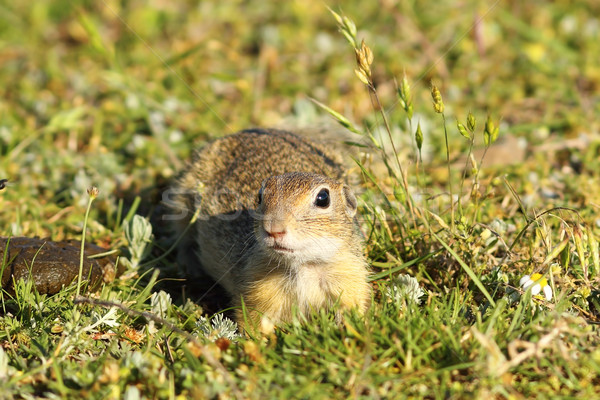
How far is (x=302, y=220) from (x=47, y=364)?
161 centimetres

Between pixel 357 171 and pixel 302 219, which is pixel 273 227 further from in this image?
pixel 357 171

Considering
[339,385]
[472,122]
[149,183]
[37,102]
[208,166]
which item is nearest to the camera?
[339,385]

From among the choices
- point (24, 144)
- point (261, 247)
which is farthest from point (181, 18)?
point (261, 247)

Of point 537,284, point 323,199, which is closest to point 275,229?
point 323,199

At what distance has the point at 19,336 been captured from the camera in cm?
379

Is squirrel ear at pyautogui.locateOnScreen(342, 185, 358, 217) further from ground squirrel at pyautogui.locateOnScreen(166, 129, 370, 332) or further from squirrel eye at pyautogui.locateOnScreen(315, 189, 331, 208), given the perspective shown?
squirrel eye at pyautogui.locateOnScreen(315, 189, 331, 208)

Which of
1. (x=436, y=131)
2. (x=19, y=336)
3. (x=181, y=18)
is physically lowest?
(x=19, y=336)

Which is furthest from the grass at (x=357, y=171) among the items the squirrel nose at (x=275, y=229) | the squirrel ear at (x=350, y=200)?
the squirrel nose at (x=275, y=229)

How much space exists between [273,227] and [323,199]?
0.49 metres

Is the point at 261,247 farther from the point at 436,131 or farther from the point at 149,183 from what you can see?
the point at 436,131

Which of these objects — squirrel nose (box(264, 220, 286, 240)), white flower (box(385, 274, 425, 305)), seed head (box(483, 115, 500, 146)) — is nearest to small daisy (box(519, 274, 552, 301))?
white flower (box(385, 274, 425, 305))

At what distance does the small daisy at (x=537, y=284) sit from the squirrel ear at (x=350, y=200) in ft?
3.78

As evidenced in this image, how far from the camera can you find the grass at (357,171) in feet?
10.8

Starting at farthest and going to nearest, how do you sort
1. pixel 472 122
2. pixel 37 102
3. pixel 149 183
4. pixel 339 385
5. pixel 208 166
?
pixel 37 102
pixel 149 183
pixel 208 166
pixel 472 122
pixel 339 385
